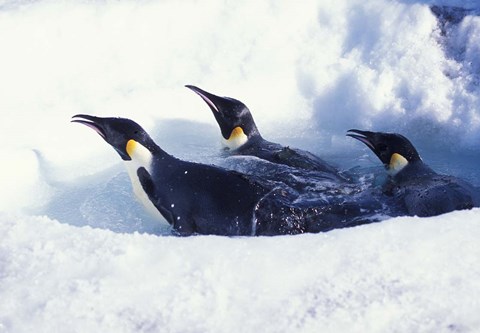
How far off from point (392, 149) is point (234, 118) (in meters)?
1.08

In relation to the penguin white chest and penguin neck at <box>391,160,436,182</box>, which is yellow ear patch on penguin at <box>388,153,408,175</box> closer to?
penguin neck at <box>391,160,436,182</box>

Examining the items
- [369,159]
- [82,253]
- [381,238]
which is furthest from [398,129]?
[82,253]

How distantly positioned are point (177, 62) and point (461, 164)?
7.64ft

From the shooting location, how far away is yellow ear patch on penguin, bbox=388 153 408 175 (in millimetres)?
4055

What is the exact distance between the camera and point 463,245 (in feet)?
6.61

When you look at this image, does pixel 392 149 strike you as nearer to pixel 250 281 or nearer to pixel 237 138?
pixel 237 138

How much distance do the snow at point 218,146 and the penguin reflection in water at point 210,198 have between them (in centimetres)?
19

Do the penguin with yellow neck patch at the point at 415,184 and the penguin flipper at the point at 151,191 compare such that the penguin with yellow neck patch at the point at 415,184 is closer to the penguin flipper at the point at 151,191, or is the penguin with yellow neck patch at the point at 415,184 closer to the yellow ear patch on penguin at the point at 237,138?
the yellow ear patch on penguin at the point at 237,138

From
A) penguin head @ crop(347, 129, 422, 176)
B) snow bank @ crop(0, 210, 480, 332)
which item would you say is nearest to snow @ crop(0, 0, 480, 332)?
snow bank @ crop(0, 210, 480, 332)

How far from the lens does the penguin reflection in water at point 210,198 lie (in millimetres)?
3277

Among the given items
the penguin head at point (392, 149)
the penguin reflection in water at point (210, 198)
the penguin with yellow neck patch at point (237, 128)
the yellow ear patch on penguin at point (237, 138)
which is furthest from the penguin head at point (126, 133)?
the penguin head at point (392, 149)

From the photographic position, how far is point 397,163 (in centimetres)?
409

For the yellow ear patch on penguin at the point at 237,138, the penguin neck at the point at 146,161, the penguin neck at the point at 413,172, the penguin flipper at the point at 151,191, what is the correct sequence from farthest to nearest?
1. the yellow ear patch on penguin at the point at 237,138
2. the penguin neck at the point at 413,172
3. the penguin neck at the point at 146,161
4. the penguin flipper at the point at 151,191

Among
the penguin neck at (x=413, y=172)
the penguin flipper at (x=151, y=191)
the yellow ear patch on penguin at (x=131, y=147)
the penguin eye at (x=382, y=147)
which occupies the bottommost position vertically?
the penguin flipper at (x=151, y=191)
